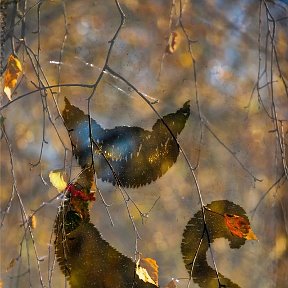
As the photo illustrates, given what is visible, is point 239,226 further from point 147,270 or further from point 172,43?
point 172,43

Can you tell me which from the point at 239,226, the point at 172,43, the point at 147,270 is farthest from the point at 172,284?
the point at 172,43

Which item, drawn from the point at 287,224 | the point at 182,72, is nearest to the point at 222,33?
the point at 182,72

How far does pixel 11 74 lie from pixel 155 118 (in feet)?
1.19

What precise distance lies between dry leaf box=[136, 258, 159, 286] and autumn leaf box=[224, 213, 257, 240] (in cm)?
20

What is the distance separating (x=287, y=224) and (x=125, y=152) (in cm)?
43

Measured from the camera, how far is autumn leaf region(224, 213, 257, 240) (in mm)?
1386

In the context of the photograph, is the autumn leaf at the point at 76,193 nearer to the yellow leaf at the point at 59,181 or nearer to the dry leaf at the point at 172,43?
the yellow leaf at the point at 59,181

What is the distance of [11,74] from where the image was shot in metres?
1.39

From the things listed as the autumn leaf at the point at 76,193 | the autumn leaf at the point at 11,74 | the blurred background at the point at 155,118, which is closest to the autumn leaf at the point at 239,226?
the blurred background at the point at 155,118

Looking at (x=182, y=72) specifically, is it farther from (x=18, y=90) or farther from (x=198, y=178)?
(x=18, y=90)

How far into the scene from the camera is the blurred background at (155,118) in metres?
1.37

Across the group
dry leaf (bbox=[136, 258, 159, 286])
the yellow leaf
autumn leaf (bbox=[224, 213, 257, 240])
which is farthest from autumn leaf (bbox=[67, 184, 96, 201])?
autumn leaf (bbox=[224, 213, 257, 240])

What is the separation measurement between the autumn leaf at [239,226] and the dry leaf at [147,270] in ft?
0.66

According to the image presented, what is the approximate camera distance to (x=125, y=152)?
1386 millimetres
